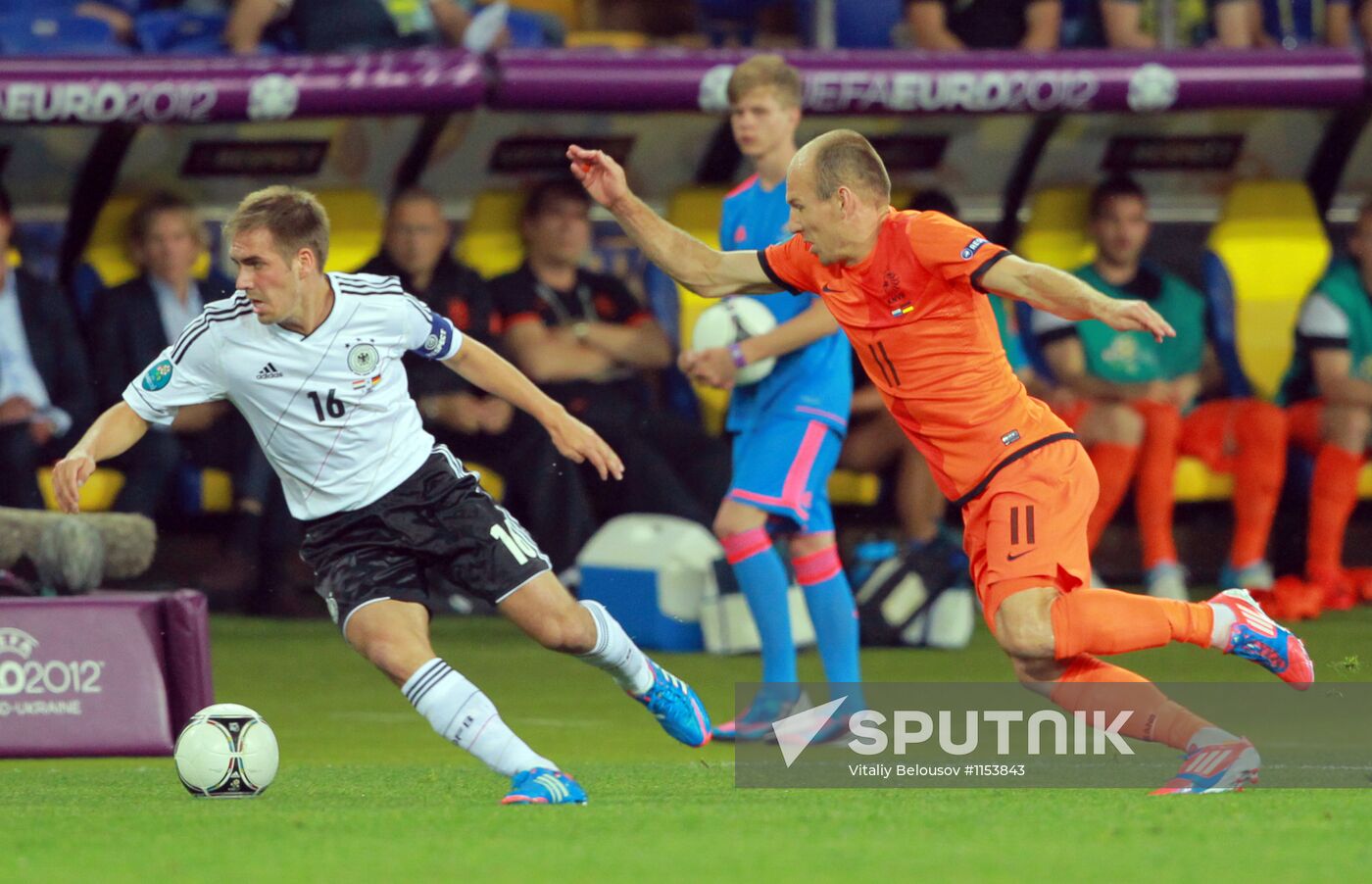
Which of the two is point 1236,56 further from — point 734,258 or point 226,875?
point 226,875

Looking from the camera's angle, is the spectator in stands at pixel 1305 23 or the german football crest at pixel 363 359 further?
the spectator in stands at pixel 1305 23

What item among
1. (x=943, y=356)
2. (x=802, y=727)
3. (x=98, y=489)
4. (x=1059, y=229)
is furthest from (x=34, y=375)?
(x=943, y=356)

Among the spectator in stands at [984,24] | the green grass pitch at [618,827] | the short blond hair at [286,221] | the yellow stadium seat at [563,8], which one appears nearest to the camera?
the green grass pitch at [618,827]

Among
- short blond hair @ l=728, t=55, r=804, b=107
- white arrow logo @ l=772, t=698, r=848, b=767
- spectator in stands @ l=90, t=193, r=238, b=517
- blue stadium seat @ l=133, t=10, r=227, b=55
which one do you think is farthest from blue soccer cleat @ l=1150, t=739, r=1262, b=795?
blue stadium seat @ l=133, t=10, r=227, b=55

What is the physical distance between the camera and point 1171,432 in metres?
10.2

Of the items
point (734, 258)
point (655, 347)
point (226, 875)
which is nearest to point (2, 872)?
point (226, 875)

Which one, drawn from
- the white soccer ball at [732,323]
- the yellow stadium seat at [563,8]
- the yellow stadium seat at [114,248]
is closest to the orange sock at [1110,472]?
the white soccer ball at [732,323]

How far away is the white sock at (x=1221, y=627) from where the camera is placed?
5.30 metres

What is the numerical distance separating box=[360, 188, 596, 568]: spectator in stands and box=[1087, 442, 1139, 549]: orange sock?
2330 millimetres

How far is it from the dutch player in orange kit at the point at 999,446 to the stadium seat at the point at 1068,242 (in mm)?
5304

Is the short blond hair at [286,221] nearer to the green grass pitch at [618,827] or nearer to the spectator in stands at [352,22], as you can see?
the green grass pitch at [618,827]

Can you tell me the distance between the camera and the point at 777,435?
711cm

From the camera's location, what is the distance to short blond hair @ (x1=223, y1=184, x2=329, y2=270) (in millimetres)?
5422

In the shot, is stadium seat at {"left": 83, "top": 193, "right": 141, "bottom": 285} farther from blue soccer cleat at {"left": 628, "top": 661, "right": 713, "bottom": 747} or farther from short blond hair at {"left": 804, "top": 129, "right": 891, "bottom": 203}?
short blond hair at {"left": 804, "top": 129, "right": 891, "bottom": 203}
